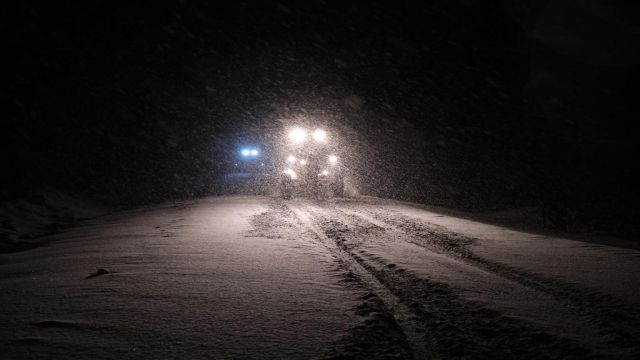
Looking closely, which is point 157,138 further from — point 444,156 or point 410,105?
point 444,156

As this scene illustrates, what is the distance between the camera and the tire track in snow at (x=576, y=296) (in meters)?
3.08

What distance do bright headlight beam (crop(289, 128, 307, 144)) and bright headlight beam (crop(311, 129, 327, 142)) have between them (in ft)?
1.44

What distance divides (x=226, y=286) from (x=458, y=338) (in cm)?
241

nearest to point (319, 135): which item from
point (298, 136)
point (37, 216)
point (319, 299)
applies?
point (298, 136)

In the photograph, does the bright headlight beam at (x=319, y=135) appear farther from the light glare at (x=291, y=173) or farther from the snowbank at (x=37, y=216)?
the snowbank at (x=37, y=216)

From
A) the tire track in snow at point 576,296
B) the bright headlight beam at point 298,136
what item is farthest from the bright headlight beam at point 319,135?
the tire track in snow at point 576,296

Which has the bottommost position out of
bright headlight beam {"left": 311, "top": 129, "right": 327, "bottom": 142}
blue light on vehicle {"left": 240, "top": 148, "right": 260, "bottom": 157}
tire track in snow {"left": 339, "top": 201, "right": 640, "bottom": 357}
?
tire track in snow {"left": 339, "top": 201, "right": 640, "bottom": 357}

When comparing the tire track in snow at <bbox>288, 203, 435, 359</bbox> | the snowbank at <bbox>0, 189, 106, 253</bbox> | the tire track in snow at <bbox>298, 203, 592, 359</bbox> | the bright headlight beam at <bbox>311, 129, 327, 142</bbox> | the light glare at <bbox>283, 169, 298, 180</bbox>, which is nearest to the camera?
the tire track in snow at <bbox>298, 203, 592, 359</bbox>

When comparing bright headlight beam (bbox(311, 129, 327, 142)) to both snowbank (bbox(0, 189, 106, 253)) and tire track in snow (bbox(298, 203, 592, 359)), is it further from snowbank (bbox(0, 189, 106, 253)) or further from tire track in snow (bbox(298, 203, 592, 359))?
tire track in snow (bbox(298, 203, 592, 359))

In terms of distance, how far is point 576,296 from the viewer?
3992 millimetres

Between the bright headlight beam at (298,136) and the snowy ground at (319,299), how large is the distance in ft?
41.9

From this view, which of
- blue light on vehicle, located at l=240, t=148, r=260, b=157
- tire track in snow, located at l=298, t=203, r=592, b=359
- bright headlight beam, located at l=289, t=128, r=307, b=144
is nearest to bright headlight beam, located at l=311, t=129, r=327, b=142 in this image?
bright headlight beam, located at l=289, t=128, r=307, b=144

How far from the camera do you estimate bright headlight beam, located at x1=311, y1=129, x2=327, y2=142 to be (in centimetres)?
1956

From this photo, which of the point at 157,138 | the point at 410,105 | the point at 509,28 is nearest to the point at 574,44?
the point at 509,28
